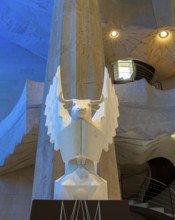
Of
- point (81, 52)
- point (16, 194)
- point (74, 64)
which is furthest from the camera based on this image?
point (16, 194)

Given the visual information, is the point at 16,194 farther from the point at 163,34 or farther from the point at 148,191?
the point at 163,34

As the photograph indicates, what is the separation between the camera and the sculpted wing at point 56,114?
94.3 inches

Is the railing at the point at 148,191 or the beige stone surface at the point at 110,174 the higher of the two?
the railing at the point at 148,191

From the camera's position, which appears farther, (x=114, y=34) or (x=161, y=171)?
(x=114, y=34)

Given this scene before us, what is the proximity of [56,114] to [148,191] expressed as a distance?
7217mm

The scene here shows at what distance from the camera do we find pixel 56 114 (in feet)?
8.05

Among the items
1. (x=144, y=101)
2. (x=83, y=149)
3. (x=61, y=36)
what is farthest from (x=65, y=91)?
(x=144, y=101)

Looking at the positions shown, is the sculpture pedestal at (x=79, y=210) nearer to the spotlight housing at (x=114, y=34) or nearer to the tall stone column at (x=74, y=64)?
the tall stone column at (x=74, y=64)

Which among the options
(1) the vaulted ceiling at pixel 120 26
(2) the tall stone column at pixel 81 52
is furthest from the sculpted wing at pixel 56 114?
(1) the vaulted ceiling at pixel 120 26

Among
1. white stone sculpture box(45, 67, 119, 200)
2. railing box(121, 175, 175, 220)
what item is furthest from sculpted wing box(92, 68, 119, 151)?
railing box(121, 175, 175, 220)

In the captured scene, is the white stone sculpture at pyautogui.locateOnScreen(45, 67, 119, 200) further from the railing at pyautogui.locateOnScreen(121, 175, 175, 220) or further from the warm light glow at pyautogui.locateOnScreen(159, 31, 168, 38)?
the warm light glow at pyautogui.locateOnScreen(159, 31, 168, 38)

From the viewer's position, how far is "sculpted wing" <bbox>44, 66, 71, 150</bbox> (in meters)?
2.39

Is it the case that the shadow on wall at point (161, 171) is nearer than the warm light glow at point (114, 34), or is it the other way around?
the shadow on wall at point (161, 171)

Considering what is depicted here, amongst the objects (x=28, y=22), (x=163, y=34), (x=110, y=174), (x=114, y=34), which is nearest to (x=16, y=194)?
(x=110, y=174)
